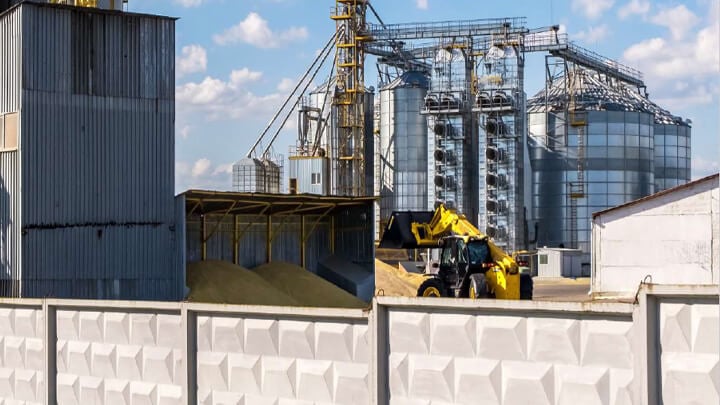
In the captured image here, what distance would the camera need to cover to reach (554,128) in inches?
2352

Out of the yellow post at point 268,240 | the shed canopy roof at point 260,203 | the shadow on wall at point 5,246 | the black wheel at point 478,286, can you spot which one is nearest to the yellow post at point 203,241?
the shed canopy roof at point 260,203

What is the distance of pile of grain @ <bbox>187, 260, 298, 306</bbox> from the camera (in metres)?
27.8

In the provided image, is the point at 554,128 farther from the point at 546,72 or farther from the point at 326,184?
the point at 326,184

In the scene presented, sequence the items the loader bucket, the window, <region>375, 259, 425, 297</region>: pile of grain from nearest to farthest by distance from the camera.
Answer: the window
the loader bucket
<region>375, 259, 425, 297</region>: pile of grain

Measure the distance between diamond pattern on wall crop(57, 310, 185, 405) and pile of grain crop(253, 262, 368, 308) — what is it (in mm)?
19112

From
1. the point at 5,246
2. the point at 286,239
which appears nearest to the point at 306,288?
the point at 286,239

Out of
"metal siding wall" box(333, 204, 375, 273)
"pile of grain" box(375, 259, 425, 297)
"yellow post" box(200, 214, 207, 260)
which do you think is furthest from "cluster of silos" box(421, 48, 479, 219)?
"yellow post" box(200, 214, 207, 260)

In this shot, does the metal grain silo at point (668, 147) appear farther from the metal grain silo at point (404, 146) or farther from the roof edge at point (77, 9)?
the roof edge at point (77, 9)

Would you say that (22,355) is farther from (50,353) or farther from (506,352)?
(506,352)

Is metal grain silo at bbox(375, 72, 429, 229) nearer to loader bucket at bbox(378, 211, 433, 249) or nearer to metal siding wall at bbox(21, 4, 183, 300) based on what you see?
loader bucket at bbox(378, 211, 433, 249)

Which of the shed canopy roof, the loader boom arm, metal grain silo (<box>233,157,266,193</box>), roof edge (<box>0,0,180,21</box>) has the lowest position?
the loader boom arm

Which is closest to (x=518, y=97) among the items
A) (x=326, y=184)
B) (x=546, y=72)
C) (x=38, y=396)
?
(x=546, y=72)

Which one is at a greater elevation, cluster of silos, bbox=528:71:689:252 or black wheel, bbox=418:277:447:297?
cluster of silos, bbox=528:71:689:252

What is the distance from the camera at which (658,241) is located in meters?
31.7
